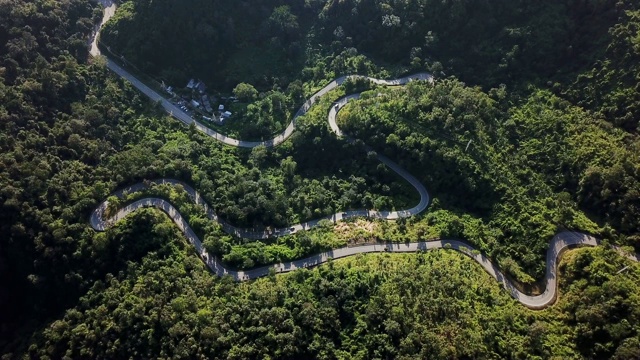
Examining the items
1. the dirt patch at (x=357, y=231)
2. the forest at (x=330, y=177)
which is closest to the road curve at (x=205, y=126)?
the forest at (x=330, y=177)

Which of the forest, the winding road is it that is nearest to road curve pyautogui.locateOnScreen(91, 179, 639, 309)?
the winding road

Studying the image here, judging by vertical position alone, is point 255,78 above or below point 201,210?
above

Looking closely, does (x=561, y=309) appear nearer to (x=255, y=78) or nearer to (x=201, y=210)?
(x=201, y=210)

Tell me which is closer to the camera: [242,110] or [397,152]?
[397,152]

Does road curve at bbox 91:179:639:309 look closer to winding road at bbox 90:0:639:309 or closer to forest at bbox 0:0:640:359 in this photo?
winding road at bbox 90:0:639:309

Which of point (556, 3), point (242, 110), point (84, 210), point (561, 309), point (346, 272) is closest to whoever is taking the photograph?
point (561, 309)

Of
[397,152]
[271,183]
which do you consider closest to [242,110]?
[271,183]
